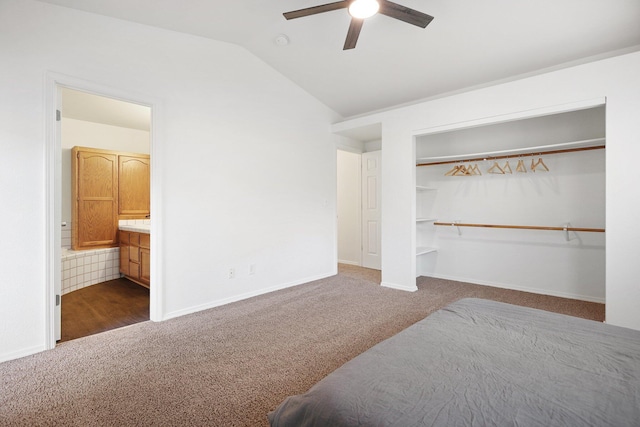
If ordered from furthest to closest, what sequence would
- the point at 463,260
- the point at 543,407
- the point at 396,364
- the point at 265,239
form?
the point at 463,260 < the point at 265,239 < the point at 396,364 < the point at 543,407

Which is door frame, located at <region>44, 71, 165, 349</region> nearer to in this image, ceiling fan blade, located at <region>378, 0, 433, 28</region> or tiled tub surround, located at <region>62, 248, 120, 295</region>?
tiled tub surround, located at <region>62, 248, 120, 295</region>

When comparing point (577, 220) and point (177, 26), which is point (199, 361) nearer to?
point (177, 26)

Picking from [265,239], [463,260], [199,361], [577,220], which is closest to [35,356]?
[199,361]

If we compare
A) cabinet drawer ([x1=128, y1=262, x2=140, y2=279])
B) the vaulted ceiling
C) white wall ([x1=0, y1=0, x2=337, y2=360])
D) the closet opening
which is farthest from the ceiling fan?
cabinet drawer ([x1=128, y1=262, x2=140, y2=279])

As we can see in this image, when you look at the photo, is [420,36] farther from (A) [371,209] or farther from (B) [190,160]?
(A) [371,209]

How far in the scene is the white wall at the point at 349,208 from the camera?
582 centimetres

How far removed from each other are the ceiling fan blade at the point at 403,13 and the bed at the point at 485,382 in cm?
210

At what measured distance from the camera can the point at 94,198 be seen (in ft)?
14.9

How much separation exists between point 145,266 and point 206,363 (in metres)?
2.37

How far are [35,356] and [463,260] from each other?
4.83 m

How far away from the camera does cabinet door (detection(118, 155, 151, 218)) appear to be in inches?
190

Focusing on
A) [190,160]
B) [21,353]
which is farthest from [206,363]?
[190,160]

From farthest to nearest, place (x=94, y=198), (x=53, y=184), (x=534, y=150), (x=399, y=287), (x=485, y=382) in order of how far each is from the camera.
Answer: (x=94, y=198), (x=399, y=287), (x=534, y=150), (x=53, y=184), (x=485, y=382)

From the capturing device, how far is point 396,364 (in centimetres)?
120
